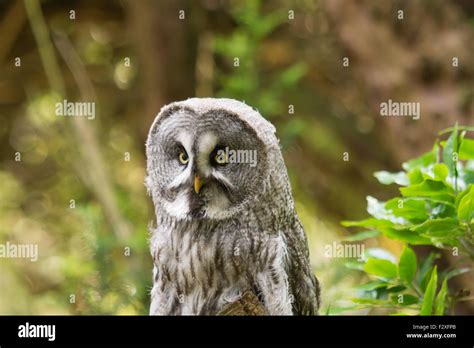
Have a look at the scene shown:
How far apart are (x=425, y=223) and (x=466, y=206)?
0.23ft

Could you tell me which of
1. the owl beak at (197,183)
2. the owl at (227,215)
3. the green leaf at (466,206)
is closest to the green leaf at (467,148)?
the green leaf at (466,206)

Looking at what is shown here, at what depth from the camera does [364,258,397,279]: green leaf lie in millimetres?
1287

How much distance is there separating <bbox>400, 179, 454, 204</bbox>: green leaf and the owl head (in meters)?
0.40

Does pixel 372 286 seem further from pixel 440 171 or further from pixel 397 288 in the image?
pixel 440 171

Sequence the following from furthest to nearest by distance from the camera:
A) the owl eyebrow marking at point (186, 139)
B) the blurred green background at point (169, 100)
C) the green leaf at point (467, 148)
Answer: the blurred green background at point (169, 100) → the owl eyebrow marking at point (186, 139) → the green leaf at point (467, 148)

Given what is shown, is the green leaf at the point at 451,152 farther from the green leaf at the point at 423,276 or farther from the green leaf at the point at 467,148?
the green leaf at the point at 423,276

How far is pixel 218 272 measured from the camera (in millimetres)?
1569

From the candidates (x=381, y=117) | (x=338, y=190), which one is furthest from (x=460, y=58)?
(x=338, y=190)

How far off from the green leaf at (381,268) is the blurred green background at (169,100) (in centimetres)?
78

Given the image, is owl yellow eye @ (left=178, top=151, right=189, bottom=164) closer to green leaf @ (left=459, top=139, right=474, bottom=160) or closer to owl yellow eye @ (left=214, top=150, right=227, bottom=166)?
owl yellow eye @ (left=214, top=150, right=227, bottom=166)

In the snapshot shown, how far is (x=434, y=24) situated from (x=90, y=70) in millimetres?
1810

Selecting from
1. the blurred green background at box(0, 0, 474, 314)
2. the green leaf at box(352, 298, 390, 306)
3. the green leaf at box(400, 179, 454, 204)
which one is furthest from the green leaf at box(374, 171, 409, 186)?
the blurred green background at box(0, 0, 474, 314)

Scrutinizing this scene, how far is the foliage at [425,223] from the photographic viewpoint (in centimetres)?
119

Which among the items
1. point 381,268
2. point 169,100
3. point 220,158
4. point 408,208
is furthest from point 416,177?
point 169,100
